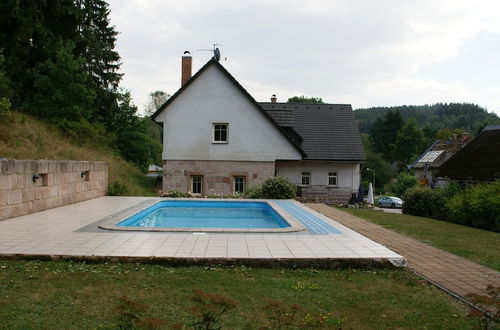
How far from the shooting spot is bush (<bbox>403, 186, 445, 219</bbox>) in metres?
16.5

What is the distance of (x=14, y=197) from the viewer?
10.7 metres

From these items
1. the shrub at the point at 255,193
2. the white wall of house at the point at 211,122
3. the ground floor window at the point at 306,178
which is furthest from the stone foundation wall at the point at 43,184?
the ground floor window at the point at 306,178

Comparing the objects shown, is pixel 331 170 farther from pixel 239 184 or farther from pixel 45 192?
pixel 45 192

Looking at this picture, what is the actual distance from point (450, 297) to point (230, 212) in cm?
1062

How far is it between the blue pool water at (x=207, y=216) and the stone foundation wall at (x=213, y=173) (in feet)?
16.8

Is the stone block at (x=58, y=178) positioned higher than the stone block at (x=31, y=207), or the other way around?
the stone block at (x=58, y=178)

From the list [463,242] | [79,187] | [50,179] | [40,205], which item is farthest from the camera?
[79,187]

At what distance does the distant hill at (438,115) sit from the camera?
112500 millimetres

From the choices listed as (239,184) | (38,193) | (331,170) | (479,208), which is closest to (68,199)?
(38,193)

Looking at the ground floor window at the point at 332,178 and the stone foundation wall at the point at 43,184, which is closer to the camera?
the stone foundation wall at the point at 43,184

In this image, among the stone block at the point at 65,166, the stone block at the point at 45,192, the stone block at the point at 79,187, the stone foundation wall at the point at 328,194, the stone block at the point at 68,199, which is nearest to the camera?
the stone block at the point at 45,192

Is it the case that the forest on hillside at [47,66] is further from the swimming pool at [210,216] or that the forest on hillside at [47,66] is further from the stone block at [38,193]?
the swimming pool at [210,216]

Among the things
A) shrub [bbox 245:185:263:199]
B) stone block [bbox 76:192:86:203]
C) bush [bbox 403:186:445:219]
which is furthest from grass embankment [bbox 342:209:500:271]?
stone block [bbox 76:192:86:203]

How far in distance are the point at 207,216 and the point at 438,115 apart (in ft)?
420
